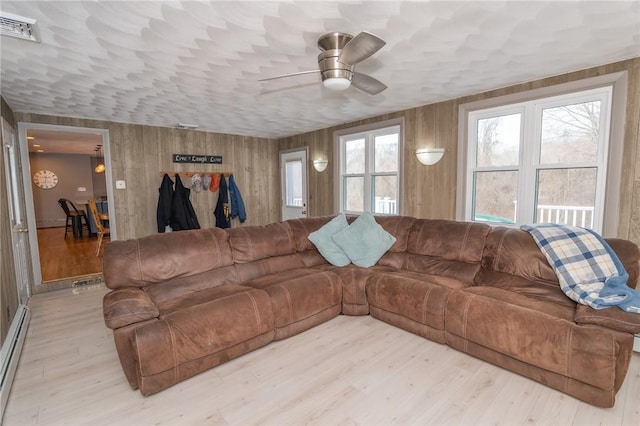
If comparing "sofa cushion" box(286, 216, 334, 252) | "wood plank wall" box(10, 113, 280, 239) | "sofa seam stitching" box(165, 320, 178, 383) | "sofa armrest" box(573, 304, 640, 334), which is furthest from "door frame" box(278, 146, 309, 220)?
"sofa armrest" box(573, 304, 640, 334)

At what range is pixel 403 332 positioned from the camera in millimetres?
2709

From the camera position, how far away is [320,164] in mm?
5344

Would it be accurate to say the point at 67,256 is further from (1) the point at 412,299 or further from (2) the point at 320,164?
(1) the point at 412,299

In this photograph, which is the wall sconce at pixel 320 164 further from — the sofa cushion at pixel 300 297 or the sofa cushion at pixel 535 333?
the sofa cushion at pixel 535 333

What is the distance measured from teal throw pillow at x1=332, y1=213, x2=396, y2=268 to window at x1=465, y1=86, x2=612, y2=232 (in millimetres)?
1109

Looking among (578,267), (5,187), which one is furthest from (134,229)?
(578,267)

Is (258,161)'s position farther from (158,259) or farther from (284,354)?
(284,354)

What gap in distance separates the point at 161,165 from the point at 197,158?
578 mm

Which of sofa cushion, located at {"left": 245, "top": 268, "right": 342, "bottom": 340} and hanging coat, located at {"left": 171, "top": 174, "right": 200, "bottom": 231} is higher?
hanging coat, located at {"left": 171, "top": 174, "right": 200, "bottom": 231}

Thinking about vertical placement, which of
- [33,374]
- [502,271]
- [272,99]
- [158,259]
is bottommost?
[33,374]

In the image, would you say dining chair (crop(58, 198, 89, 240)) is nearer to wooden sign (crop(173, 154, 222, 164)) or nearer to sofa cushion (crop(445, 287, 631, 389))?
wooden sign (crop(173, 154, 222, 164))

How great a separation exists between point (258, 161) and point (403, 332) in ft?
14.4

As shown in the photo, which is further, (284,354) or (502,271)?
(502,271)

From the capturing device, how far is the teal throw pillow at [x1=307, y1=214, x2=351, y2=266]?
3.35 meters
